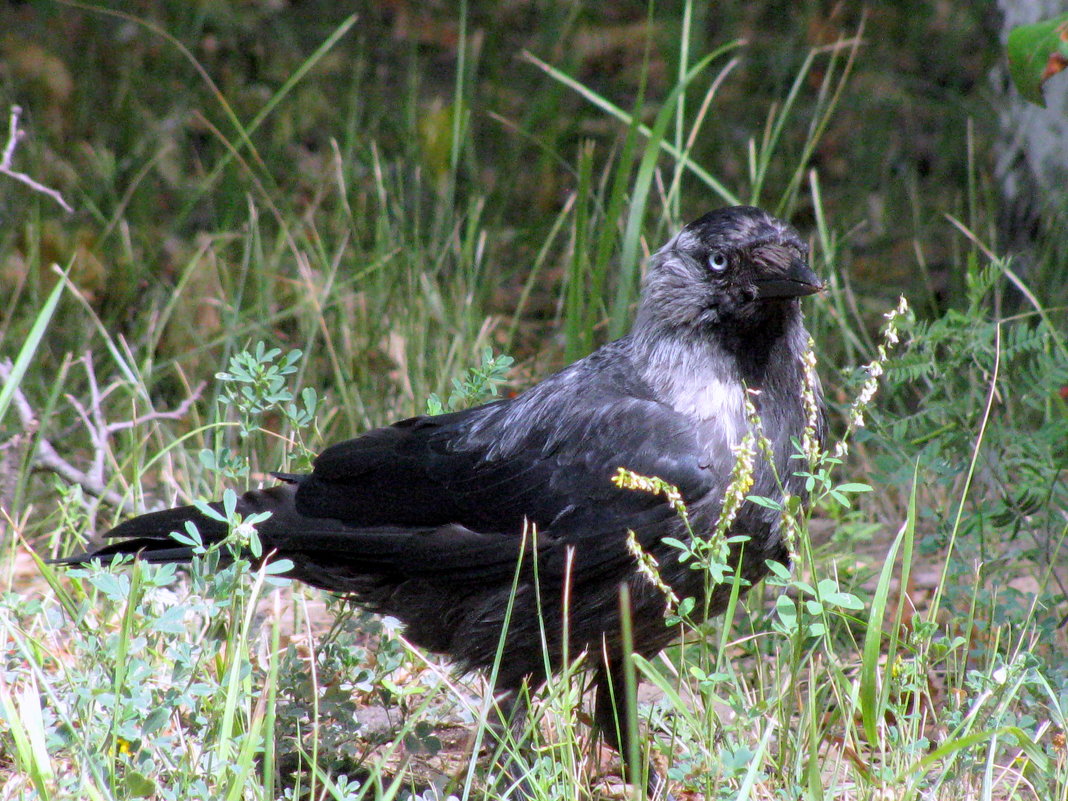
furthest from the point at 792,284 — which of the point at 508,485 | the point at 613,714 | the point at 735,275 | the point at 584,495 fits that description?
the point at 613,714

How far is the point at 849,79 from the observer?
770cm

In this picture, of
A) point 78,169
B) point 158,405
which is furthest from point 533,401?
point 78,169

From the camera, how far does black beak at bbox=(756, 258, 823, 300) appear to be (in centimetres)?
282

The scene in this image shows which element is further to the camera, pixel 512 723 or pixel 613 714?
pixel 613 714

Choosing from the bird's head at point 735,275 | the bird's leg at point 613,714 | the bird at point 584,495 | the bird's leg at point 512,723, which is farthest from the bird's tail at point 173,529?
the bird's head at point 735,275

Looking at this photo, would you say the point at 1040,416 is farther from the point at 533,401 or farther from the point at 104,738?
the point at 104,738

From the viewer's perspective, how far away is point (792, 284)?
2.84 m

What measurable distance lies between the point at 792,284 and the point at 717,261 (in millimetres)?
221

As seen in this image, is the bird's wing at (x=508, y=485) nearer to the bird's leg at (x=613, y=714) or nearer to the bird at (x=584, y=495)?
the bird at (x=584, y=495)

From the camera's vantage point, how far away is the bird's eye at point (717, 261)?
A: 2.98 meters

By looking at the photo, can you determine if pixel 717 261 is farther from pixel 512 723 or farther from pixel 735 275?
pixel 512 723

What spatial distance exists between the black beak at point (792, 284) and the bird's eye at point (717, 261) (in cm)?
10

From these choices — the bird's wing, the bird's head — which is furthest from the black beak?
the bird's wing

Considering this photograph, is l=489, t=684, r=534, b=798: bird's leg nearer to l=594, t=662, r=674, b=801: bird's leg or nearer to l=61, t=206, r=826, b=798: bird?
l=61, t=206, r=826, b=798: bird
